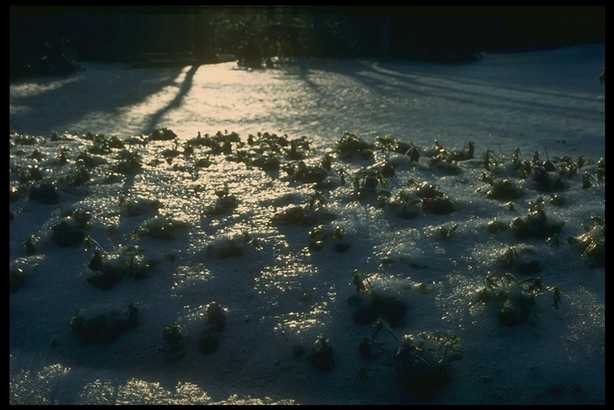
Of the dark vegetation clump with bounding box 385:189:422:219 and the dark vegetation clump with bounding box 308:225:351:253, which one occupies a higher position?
the dark vegetation clump with bounding box 385:189:422:219

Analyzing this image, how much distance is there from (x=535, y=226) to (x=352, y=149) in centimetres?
255

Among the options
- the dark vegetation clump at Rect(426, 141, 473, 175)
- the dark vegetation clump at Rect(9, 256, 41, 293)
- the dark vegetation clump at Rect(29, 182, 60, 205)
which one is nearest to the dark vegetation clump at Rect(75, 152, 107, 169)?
the dark vegetation clump at Rect(29, 182, 60, 205)

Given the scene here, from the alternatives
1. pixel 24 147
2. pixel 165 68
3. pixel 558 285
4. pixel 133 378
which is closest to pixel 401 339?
pixel 558 285

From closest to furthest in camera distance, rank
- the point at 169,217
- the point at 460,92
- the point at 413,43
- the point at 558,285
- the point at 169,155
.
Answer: the point at 558,285, the point at 169,217, the point at 169,155, the point at 460,92, the point at 413,43

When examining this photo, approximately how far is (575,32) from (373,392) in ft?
58.4

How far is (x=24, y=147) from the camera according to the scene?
7020 millimetres

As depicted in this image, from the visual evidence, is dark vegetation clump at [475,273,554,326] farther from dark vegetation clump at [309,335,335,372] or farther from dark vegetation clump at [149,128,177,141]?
dark vegetation clump at [149,128,177,141]

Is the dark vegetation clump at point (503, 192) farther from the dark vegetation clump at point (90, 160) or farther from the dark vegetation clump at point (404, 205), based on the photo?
the dark vegetation clump at point (90, 160)

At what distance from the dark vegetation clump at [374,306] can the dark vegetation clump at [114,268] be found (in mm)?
1316

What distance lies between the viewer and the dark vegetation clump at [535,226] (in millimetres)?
4363

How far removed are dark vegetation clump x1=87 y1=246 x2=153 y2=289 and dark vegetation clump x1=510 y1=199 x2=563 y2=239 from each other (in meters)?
2.38

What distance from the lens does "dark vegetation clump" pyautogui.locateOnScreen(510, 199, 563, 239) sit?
4.36 meters

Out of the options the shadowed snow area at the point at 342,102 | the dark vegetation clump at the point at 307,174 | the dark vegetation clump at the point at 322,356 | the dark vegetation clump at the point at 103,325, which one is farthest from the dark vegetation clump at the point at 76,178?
the dark vegetation clump at the point at 322,356

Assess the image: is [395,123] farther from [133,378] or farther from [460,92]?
[133,378]
